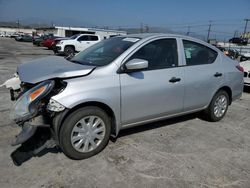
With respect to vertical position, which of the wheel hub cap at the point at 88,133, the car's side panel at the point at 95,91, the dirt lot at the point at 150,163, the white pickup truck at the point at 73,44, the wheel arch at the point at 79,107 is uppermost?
the white pickup truck at the point at 73,44

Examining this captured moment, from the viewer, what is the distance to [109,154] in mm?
3652

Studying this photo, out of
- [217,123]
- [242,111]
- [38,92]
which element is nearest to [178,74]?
[217,123]

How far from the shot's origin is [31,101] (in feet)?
10.3

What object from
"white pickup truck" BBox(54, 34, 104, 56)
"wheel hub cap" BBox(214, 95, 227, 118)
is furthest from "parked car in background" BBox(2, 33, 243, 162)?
"white pickup truck" BBox(54, 34, 104, 56)

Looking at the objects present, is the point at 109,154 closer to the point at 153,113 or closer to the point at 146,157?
the point at 146,157

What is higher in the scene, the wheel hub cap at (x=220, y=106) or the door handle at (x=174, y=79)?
the door handle at (x=174, y=79)

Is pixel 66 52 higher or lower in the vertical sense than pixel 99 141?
higher

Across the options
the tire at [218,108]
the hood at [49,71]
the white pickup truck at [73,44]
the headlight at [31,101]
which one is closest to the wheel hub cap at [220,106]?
the tire at [218,108]

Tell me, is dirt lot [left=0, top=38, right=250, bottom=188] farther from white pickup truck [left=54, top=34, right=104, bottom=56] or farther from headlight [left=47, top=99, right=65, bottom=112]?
white pickup truck [left=54, top=34, right=104, bottom=56]

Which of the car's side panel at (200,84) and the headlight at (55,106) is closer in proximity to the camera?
the headlight at (55,106)

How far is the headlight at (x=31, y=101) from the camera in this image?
3123 millimetres

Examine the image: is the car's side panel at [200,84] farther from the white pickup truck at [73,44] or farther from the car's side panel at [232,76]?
the white pickup truck at [73,44]

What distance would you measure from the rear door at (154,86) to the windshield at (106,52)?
244mm

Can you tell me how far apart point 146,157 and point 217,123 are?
2.19 metres
